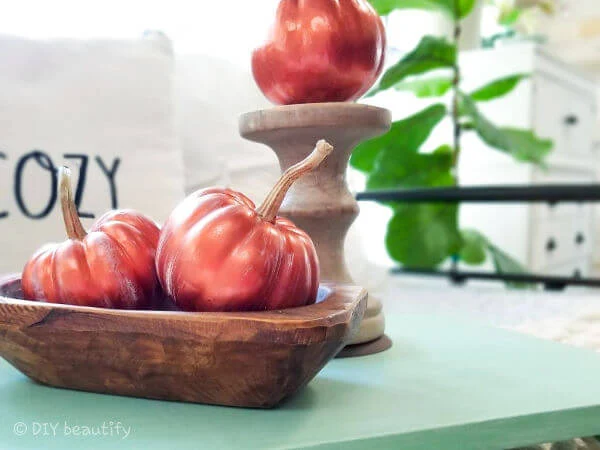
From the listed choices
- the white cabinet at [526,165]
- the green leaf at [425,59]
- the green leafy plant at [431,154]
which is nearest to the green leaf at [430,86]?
the green leafy plant at [431,154]

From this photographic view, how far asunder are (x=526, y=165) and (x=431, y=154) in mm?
486

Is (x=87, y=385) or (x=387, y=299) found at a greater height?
(x=87, y=385)

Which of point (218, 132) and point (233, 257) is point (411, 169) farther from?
point (233, 257)

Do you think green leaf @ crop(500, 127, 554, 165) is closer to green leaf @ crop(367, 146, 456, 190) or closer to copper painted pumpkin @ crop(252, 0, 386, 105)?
green leaf @ crop(367, 146, 456, 190)

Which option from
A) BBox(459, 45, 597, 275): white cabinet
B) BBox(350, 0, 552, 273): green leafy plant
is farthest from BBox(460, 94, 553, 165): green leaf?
BBox(459, 45, 597, 275): white cabinet

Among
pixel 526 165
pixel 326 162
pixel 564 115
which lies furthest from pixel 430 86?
pixel 326 162

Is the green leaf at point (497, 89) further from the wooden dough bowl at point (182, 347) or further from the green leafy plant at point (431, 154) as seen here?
the wooden dough bowl at point (182, 347)

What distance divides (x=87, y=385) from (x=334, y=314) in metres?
0.15

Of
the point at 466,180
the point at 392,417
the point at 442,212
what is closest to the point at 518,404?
the point at 392,417

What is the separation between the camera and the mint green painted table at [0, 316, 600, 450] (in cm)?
30

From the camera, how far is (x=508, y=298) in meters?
1.17

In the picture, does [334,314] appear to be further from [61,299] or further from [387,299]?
[387,299]

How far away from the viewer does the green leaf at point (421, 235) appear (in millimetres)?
1459

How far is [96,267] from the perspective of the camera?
354 millimetres
